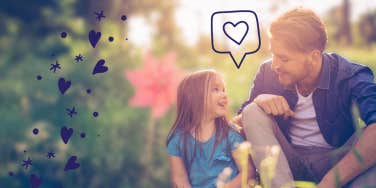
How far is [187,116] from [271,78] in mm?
395

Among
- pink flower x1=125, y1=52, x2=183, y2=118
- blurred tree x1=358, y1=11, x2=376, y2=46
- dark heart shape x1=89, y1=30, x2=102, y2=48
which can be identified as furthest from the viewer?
blurred tree x1=358, y1=11, x2=376, y2=46

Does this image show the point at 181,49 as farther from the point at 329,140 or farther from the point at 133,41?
the point at 329,140

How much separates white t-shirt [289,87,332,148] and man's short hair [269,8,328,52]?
0.75 ft

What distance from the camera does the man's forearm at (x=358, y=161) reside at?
2406 millimetres

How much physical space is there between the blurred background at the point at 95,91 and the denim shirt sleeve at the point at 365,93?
17.5 inches

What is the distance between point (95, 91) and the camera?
241 inches

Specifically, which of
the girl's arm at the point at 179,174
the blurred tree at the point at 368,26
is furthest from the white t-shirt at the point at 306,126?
the blurred tree at the point at 368,26

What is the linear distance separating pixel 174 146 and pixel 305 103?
56 centimetres

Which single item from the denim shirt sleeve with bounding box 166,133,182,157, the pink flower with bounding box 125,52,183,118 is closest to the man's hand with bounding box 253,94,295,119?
the denim shirt sleeve with bounding box 166,133,182,157

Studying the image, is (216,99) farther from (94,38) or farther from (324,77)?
(94,38)

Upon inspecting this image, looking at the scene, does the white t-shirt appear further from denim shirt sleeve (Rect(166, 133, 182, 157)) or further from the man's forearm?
denim shirt sleeve (Rect(166, 133, 182, 157))

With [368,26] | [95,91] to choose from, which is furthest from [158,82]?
[368,26]

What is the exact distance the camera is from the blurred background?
4.66 metres

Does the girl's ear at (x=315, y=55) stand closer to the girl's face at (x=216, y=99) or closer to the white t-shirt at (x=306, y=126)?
the white t-shirt at (x=306, y=126)
